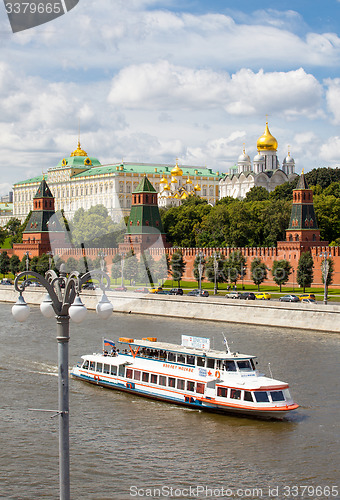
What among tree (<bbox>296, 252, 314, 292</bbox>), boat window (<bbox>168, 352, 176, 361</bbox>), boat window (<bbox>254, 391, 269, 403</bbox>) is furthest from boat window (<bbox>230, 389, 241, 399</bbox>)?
tree (<bbox>296, 252, 314, 292</bbox>)

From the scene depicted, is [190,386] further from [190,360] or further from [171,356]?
[171,356]

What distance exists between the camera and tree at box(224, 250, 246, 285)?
62.2 m

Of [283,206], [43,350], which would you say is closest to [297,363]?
[43,350]

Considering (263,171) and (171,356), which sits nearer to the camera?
(171,356)

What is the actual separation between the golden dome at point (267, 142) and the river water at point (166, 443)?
284ft

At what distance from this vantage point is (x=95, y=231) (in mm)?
79812

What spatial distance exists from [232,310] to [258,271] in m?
17.7

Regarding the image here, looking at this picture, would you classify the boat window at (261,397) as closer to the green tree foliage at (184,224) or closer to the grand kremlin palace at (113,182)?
the green tree foliage at (184,224)

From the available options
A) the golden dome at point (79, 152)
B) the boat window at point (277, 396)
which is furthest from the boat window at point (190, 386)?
the golden dome at point (79, 152)

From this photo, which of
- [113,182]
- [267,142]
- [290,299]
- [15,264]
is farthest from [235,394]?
[113,182]

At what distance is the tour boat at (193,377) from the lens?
74.8 ft

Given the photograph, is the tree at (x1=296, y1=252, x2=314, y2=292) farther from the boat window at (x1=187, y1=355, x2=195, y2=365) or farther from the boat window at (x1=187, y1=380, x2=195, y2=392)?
the boat window at (x1=187, y1=380, x2=195, y2=392)

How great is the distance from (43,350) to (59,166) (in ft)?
399

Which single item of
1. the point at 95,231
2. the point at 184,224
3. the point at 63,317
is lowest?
the point at 63,317
